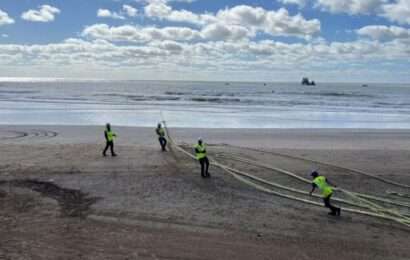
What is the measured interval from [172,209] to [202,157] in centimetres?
366

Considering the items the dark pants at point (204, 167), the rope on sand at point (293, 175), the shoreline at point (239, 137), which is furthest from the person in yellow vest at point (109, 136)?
the dark pants at point (204, 167)

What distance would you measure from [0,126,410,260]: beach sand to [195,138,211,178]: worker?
1.34ft

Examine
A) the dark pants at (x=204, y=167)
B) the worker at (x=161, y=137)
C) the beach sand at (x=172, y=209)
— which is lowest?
the beach sand at (x=172, y=209)

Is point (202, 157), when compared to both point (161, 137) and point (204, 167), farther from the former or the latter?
point (161, 137)

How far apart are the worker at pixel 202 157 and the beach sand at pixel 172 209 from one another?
41 cm

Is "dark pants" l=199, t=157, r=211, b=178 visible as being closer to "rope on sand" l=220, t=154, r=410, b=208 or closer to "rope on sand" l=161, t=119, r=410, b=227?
"rope on sand" l=161, t=119, r=410, b=227

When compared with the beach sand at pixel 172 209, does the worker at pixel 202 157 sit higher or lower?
higher

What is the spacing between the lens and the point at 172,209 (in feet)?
41.6

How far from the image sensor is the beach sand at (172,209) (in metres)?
9.80

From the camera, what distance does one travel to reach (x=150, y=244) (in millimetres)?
9945

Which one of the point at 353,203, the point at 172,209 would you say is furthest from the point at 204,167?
the point at 353,203

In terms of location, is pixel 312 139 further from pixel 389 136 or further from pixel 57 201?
pixel 57 201

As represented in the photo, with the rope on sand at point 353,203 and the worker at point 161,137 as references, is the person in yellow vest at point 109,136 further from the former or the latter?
the rope on sand at point 353,203

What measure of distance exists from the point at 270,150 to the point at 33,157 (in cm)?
1233
